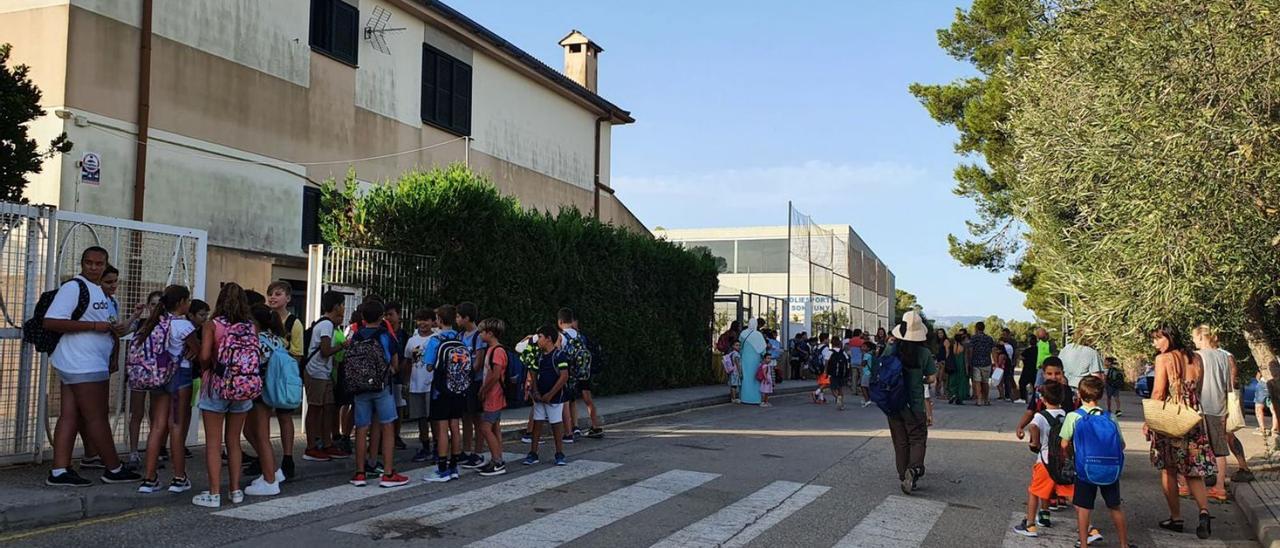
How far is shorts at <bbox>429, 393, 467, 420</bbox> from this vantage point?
901 cm

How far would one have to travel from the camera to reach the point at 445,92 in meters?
22.3

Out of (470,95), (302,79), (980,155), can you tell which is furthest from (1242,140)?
(980,155)

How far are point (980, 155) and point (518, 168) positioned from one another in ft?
47.9

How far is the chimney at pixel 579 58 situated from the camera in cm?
3050

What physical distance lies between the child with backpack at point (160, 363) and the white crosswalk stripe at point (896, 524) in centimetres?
555

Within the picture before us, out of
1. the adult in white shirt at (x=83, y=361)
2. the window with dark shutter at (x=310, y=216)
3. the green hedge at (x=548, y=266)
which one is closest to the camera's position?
the adult in white shirt at (x=83, y=361)

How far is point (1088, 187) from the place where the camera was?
9.42 meters

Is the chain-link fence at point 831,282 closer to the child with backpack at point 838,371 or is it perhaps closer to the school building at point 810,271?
the school building at point 810,271

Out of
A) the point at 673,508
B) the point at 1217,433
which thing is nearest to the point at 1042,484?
the point at 1217,433

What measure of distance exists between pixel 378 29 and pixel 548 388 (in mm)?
12188

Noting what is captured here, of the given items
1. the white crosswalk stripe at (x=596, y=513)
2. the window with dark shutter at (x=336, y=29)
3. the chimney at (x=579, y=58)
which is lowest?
the white crosswalk stripe at (x=596, y=513)

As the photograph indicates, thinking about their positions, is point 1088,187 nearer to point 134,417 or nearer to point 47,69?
point 134,417

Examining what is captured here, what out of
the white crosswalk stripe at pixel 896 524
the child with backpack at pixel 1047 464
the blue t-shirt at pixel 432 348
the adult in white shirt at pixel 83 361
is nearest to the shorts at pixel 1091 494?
the child with backpack at pixel 1047 464

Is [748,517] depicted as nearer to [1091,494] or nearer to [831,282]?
[1091,494]
